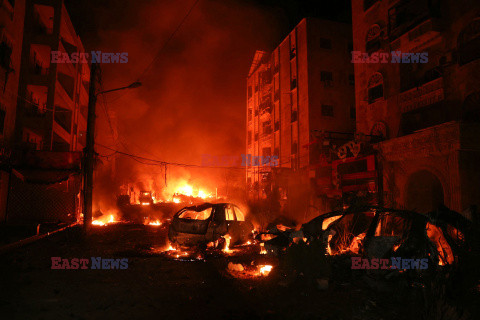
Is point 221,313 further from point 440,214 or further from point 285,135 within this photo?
point 285,135

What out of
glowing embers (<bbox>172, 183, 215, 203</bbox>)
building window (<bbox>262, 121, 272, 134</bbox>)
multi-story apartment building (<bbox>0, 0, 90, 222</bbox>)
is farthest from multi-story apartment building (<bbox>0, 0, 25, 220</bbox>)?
glowing embers (<bbox>172, 183, 215, 203</bbox>)

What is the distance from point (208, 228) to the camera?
9.70 metres

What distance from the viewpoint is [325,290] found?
237 inches

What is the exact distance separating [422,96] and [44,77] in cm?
2400

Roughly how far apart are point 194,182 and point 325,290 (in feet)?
224

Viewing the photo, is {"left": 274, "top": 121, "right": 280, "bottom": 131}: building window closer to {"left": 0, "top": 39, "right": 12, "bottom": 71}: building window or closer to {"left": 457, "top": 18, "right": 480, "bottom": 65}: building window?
{"left": 457, "top": 18, "right": 480, "bottom": 65}: building window

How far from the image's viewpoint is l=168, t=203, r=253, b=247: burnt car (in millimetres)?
9617

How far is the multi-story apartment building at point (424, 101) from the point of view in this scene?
12.2 metres

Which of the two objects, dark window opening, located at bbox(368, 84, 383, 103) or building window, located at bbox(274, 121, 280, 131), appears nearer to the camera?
dark window opening, located at bbox(368, 84, 383, 103)

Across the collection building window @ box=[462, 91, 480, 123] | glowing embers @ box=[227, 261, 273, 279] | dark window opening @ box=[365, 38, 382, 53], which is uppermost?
dark window opening @ box=[365, 38, 382, 53]

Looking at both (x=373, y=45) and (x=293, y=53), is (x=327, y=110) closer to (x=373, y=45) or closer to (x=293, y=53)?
(x=293, y=53)

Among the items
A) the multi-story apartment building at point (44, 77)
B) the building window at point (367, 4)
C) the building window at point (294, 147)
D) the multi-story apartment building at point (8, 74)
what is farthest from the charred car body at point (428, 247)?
the building window at point (294, 147)

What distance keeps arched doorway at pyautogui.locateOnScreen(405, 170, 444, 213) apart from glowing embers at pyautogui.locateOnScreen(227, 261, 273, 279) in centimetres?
1073

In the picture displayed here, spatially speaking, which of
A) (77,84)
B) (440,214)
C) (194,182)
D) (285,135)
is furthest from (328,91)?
(194,182)
